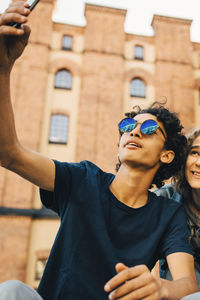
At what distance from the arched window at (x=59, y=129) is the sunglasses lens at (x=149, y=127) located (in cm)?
969

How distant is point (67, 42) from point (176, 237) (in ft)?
43.9

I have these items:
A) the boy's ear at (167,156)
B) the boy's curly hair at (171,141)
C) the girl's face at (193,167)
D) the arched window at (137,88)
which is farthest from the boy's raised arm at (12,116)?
the arched window at (137,88)

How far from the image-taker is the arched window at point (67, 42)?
13594 mm

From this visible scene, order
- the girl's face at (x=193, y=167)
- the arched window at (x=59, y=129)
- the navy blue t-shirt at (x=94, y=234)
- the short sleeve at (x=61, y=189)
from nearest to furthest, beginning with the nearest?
the navy blue t-shirt at (x=94, y=234), the short sleeve at (x=61, y=189), the girl's face at (x=193, y=167), the arched window at (x=59, y=129)

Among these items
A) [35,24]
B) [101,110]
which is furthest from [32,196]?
[35,24]

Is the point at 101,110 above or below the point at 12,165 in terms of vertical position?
above

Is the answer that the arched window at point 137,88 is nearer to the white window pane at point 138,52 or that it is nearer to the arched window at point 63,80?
the white window pane at point 138,52

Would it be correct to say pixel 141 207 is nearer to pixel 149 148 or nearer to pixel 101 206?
pixel 101 206

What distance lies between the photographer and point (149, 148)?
2271 millimetres

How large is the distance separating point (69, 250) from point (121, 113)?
11319mm

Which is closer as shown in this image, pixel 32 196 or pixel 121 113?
pixel 32 196

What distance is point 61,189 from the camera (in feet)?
6.04

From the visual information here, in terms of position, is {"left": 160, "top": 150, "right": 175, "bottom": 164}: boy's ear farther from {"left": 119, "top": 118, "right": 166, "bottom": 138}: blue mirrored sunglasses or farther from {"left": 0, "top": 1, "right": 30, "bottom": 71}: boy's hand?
{"left": 0, "top": 1, "right": 30, "bottom": 71}: boy's hand

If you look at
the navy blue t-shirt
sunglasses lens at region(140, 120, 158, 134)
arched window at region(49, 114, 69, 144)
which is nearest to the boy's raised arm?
the navy blue t-shirt
